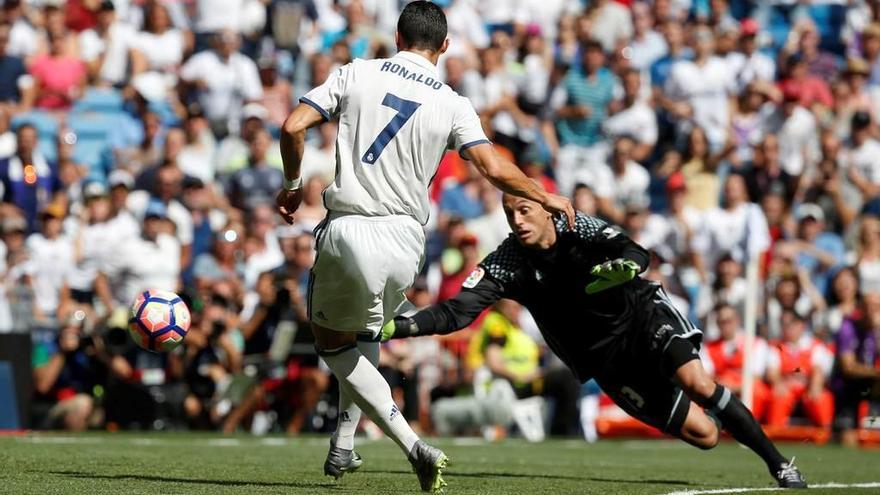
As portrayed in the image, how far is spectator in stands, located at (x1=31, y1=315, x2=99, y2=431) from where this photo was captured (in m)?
15.1

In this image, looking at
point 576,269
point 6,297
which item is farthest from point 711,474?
point 6,297

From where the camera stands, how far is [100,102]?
19531 millimetres

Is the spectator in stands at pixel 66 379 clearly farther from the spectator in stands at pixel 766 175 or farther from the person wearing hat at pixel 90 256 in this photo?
the spectator in stands at pixel 766 175

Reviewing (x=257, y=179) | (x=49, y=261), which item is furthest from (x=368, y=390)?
(x=257, y=179)

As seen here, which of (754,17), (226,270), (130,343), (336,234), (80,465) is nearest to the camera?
(336,234)

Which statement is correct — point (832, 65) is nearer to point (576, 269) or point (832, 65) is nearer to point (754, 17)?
point (754, 17)

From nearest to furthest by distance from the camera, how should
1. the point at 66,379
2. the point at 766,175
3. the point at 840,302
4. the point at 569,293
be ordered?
the point at 569,293 → the point at 66,379 → the point at 840,302 → the point at 766,175

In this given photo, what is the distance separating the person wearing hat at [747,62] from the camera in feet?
68.7

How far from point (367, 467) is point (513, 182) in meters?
3.23

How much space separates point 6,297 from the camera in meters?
15.9

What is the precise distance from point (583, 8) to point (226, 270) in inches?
331

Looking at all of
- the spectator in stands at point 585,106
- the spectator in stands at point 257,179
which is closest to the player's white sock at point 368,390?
the spectator in stands at point 257,179

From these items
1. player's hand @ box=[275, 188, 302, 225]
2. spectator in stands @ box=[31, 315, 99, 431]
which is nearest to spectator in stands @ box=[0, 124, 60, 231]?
spectator in stands @ box=[31, 315, 99, 431]

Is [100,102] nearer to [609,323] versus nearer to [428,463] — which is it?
[609,323]
